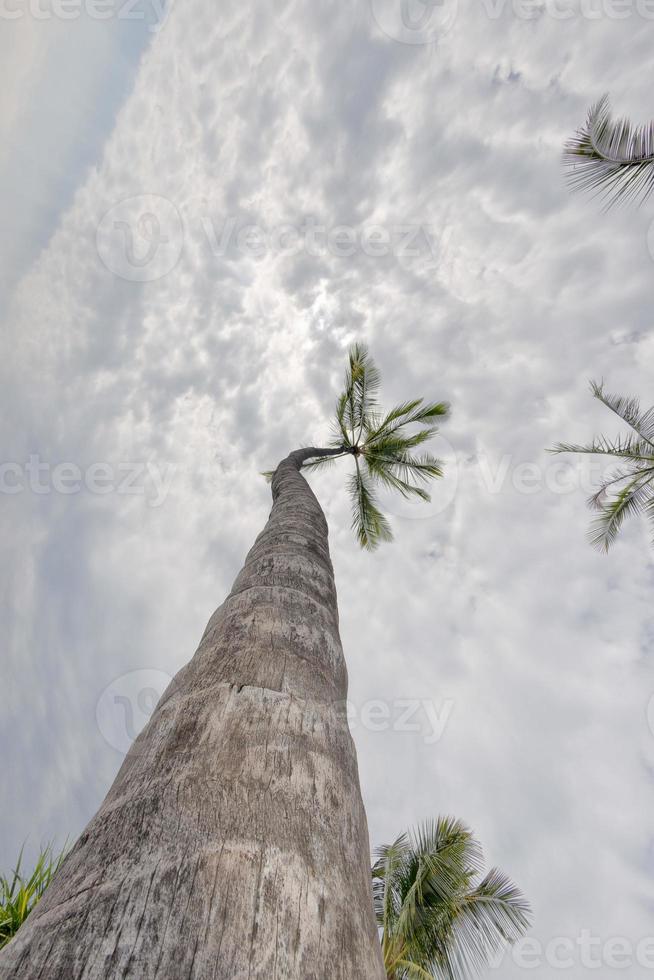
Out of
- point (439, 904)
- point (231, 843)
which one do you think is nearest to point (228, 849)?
point (231, 843)

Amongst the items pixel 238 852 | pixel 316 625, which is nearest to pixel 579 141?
pixel 316 625

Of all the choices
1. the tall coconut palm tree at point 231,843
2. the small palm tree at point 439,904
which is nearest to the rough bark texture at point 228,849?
the tall coconut palm tree at point 231,843

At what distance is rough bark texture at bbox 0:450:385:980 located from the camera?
946 mm

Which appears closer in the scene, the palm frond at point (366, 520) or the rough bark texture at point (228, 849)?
the rough bark texture at point (228, 849)

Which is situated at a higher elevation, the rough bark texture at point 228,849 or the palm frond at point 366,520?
the palm frond at point 366,520

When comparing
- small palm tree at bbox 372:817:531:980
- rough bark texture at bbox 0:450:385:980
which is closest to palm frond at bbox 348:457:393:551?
small palm tree at bbox 372:817:531:980

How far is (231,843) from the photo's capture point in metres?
1.18

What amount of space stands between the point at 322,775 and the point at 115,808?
57cm

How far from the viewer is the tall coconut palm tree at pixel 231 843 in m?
0.95

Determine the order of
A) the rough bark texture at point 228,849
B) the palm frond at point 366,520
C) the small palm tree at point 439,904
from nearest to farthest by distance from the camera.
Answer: the rough bark texture at point 228,849 → the small palm tree at point 439,904 → the palm frond at point 366,520

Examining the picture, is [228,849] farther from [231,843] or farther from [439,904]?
[439,904]

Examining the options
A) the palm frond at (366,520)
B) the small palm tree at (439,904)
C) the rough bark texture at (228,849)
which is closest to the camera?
the rough bark texture at (228,849)

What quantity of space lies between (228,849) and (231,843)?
0.02 meters

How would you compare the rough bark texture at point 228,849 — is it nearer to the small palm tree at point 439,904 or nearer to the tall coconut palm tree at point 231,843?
the tall coconut palm tree at point 231,843
